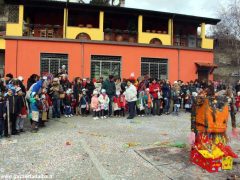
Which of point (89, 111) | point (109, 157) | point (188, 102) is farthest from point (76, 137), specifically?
point (188, 102)

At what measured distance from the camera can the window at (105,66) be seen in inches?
845

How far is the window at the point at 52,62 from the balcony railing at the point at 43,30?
2.17 metres

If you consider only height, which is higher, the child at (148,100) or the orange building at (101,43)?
the orange building at (101,43)

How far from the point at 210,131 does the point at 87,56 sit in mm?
15091

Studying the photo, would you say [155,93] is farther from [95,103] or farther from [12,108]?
[12,108]

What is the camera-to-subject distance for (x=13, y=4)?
2164 cm

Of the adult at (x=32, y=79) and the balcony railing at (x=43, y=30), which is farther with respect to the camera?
the balcony railing at (x=43, y=30)

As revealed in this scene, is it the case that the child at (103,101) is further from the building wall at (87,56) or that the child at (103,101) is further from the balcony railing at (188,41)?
the balcony railing at (188,41)

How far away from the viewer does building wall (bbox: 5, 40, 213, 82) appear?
20.0 metres

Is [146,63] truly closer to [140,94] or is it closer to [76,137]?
[140,94]

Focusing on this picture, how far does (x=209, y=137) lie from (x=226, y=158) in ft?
1.86

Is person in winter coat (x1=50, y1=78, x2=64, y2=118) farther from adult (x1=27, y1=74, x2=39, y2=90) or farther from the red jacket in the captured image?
the red jacket

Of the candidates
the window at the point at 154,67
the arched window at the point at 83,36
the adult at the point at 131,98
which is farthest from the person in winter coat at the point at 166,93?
the arched window at the point at 83,36

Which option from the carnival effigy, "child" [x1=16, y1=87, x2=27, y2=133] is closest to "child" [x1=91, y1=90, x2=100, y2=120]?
"child" [x1=16, y1=87, x2=27, y2=133]
